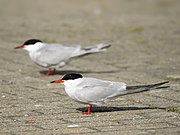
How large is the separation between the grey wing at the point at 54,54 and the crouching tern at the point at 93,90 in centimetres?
264

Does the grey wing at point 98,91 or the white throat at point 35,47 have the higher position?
the grey wing at point 98,91

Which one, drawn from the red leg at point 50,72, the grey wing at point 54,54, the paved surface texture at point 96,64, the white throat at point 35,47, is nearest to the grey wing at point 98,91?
the paved surface texture at point 96,64

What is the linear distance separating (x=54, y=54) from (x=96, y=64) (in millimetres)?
1272

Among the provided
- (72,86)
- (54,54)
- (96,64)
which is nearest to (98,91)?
(72,86)

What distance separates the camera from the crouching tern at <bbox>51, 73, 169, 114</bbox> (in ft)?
22.5

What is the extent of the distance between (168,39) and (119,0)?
24.5 feet

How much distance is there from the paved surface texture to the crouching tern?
0.18 metres

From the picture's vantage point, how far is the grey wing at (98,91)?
6852 mm

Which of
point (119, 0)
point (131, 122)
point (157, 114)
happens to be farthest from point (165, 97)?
point (119, 0)

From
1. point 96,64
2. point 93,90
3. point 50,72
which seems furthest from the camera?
point 96,64

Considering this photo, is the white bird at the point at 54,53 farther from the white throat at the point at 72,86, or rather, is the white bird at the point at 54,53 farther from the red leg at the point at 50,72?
the white throat at the point at 72,86

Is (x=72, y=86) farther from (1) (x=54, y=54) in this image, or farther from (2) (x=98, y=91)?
(1) (x=54, y=54)

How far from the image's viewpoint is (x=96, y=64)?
10.7 m

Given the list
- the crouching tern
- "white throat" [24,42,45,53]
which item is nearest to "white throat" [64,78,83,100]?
the crouching tern
